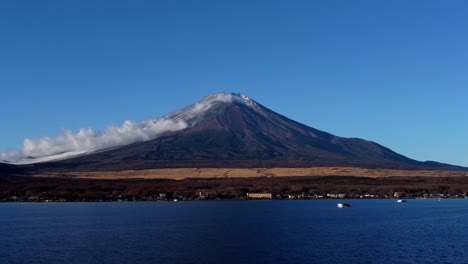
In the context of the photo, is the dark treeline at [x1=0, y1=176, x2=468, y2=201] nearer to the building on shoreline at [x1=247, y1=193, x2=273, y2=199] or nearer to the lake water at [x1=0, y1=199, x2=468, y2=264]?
the building on shoreline at [x1=247, y1=193, x2=273, y2=199]

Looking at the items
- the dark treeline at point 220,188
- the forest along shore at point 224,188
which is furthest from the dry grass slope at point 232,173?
the dark treeline at point 220,188

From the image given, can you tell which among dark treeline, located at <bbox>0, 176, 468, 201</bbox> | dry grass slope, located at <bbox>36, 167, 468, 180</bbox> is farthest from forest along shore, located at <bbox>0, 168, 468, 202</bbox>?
dry grass slope, located at <bbox>36, 167, 468, 180</bbox>

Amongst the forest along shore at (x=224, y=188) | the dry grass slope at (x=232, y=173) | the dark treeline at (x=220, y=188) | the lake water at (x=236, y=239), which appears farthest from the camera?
the dry grass slope at (x=232, y=173)

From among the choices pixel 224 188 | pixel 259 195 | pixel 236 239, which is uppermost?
pixel 224 188

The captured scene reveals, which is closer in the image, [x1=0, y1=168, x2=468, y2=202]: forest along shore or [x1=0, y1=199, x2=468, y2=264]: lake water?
[x1=0, y1=199, x2=468, y2=264]: lake water

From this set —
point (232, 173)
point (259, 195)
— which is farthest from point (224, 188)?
point (232, 173)

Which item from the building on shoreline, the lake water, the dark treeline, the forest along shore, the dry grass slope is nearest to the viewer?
the lake water

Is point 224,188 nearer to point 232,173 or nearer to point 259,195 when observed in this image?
point 259,195

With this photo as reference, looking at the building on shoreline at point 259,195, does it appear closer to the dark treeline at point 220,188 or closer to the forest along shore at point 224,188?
the forest along shore at point 224,188
